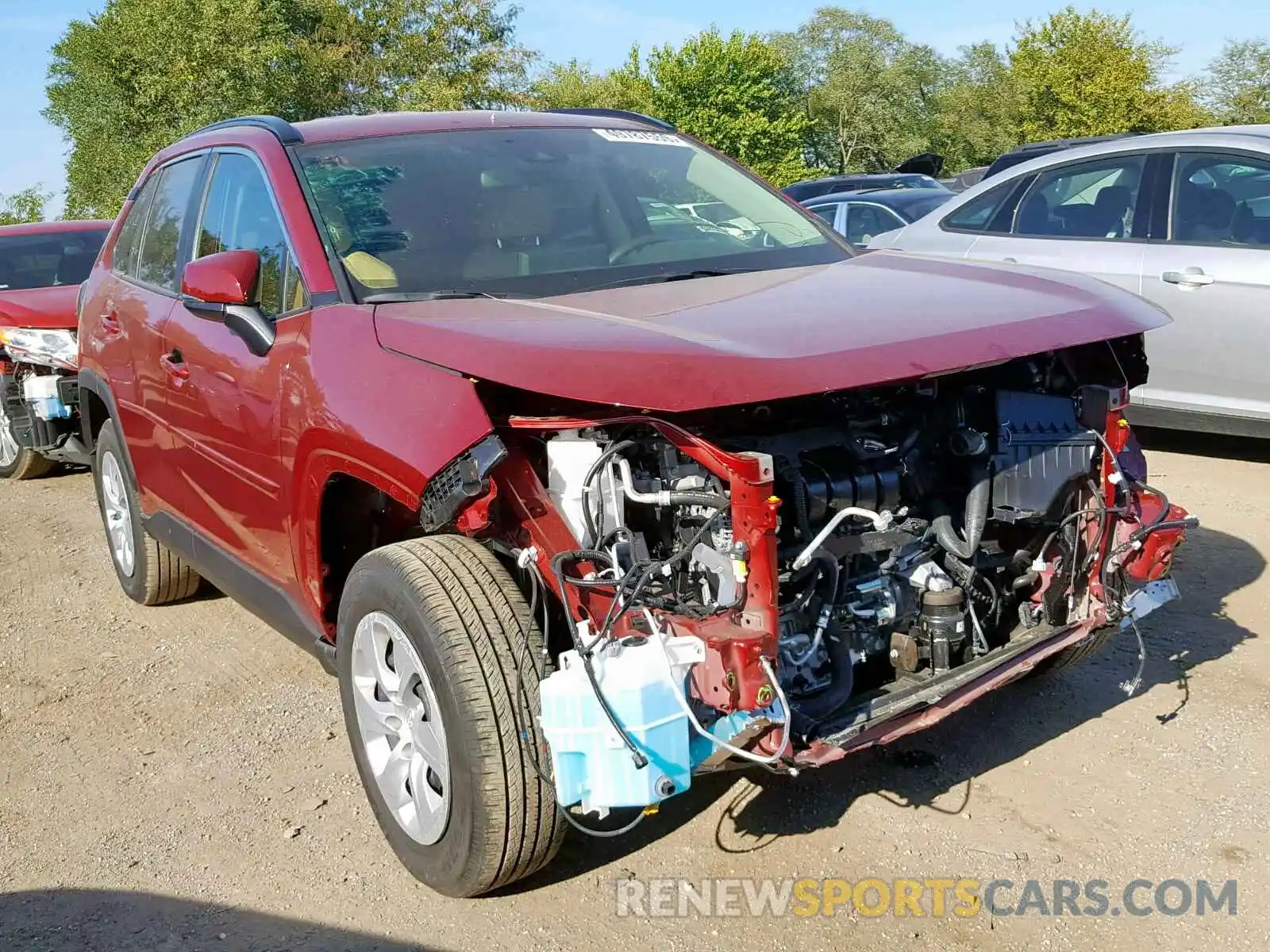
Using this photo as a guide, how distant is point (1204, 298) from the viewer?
6008mm

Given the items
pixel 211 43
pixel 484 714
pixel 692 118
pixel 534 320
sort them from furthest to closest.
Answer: pixel 692 118
pixel 211 43
pixel 534 320
pixel 484 714

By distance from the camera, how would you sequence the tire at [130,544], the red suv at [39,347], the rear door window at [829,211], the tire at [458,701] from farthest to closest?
the rear door window at [829,211]
the red suv at [39,347]
the tire at [130,544]
the tire at [458,701]

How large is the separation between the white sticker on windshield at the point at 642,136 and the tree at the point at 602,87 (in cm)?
4940

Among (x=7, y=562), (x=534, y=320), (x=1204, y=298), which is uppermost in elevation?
(x=534, y=320)

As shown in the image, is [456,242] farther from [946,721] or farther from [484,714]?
[946,721]

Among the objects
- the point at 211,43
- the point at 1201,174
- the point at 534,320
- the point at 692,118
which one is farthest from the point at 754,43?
the point at 534,320

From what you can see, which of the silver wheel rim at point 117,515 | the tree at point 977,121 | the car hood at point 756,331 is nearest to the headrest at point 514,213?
the car hood at point 756,331

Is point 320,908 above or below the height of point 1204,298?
below

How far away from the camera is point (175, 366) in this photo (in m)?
4.02

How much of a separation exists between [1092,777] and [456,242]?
94.7 inches

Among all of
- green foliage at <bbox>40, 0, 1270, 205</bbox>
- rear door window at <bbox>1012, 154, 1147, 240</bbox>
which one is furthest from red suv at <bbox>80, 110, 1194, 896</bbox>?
green foliage at <bbox>40, 0, 1270, 205</bbox>

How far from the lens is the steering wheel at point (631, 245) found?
143 inches

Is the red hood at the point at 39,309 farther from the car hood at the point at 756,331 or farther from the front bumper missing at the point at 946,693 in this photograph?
the front bumper missing at the point at 946,693

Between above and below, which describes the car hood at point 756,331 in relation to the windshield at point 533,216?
below
